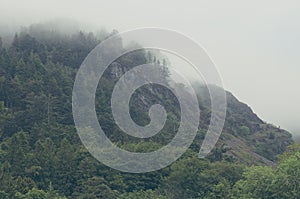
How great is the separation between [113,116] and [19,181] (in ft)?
73.5

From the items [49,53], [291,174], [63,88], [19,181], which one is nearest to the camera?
[291,174]

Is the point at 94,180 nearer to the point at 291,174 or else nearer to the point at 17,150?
the point at 17,150

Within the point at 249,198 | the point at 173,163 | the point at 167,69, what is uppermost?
the point at 167,69

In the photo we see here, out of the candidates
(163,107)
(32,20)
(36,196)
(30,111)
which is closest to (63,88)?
(30,111)

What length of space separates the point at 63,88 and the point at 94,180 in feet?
103

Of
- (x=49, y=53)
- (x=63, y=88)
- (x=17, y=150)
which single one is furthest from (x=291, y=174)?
(x=49, y=53)

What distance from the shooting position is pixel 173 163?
50.2m

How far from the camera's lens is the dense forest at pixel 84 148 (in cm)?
4300

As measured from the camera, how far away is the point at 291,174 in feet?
127

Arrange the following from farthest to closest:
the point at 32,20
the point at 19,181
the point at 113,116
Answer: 1. the point at 32,20
2. the point at 113,116
3. the point at 19,181

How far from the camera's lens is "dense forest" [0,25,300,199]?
43.0 meters

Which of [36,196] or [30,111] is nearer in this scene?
[36,196]

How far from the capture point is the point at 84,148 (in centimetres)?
5356

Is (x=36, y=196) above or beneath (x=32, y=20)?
beneath
